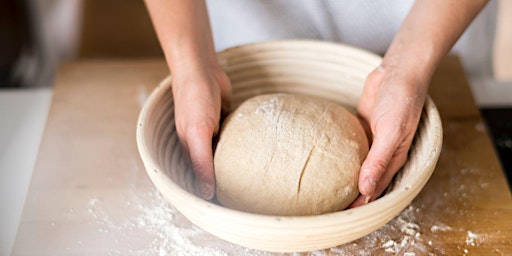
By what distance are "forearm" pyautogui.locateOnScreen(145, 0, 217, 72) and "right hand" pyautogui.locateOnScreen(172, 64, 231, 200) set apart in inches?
1.1

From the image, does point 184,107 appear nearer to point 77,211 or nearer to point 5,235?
point 77,211

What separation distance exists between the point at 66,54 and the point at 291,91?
1223 millimetres

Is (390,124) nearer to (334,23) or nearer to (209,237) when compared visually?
(209,237)

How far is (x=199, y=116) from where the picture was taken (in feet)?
2.70

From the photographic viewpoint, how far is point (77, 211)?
855 mm

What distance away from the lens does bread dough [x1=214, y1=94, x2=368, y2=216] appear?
2.48ft

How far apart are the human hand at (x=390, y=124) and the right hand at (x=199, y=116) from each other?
0.22 metres

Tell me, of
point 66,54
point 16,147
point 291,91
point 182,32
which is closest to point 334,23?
point 291,91

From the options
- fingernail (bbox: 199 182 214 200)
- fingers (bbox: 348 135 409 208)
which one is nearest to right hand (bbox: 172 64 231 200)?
fingernail (bbox: 199 182 214 200)

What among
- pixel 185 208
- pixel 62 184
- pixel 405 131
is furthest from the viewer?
pixel 62 184

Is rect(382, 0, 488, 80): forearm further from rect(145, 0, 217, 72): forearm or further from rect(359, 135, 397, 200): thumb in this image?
rect(145, 0, 217, 72): forearm

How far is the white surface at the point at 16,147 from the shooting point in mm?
886

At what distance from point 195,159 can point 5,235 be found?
0.31 meters

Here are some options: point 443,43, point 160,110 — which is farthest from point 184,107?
point 443,43
